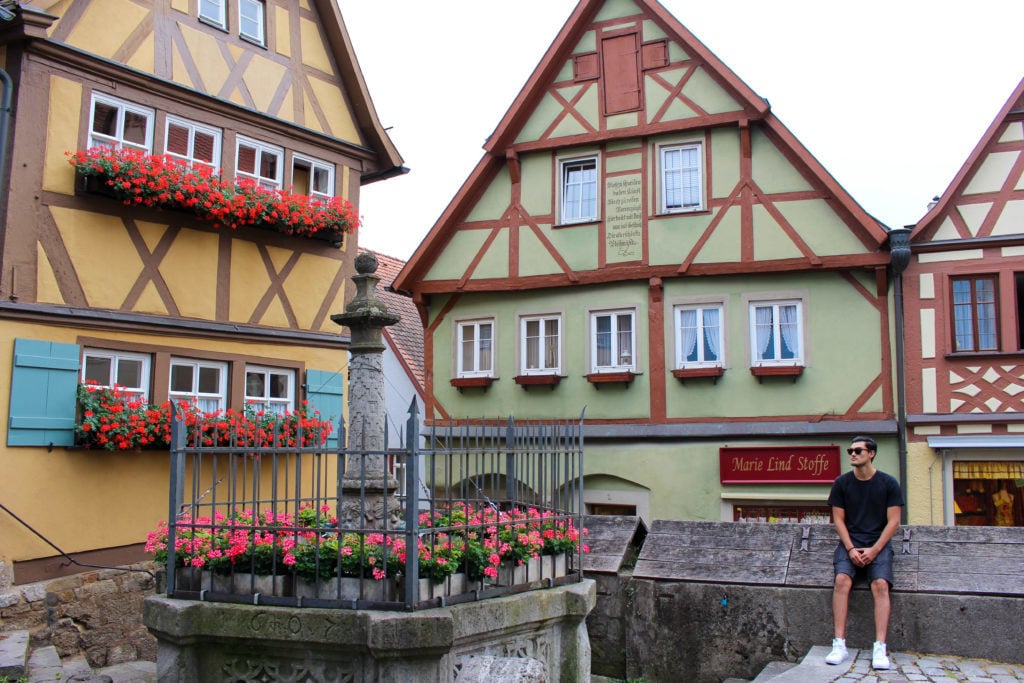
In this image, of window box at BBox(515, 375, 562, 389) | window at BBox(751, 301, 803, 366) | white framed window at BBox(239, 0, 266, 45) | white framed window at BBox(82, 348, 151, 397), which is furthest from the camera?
window box at BBox(515, 375, 562, 389)

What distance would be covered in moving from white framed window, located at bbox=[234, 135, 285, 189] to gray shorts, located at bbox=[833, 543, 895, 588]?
867cm

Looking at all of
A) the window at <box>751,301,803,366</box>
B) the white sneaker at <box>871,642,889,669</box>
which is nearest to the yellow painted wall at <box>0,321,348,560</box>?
the white sneaker at <box>871,642,889,669</box>

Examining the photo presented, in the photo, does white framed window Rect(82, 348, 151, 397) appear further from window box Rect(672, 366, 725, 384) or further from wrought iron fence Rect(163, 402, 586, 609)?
window box Rect(672, 366, 725, 384)

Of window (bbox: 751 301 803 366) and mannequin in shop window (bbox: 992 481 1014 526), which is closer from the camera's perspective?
mannequin in shop window (bbox: 992 481 1014 526)

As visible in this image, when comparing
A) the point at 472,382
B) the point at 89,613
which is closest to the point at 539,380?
the point at 472,382

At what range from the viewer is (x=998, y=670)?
6555 millimetres

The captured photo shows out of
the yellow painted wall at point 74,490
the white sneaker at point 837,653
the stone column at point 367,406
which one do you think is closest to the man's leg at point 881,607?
the white sneaker at point 837,653

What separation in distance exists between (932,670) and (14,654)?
7375 mm

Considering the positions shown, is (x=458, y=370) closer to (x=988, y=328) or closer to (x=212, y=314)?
(x=212, y=314)

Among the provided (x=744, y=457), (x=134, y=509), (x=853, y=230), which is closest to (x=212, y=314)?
(x=134, y=509)

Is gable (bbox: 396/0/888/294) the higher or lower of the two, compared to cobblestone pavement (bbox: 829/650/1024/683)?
higher

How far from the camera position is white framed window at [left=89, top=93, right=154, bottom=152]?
10.9 metres

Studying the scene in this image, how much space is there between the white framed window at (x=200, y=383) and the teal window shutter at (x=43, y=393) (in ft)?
4.52

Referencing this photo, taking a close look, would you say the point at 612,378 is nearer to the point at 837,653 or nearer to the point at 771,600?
the point at 771,600
